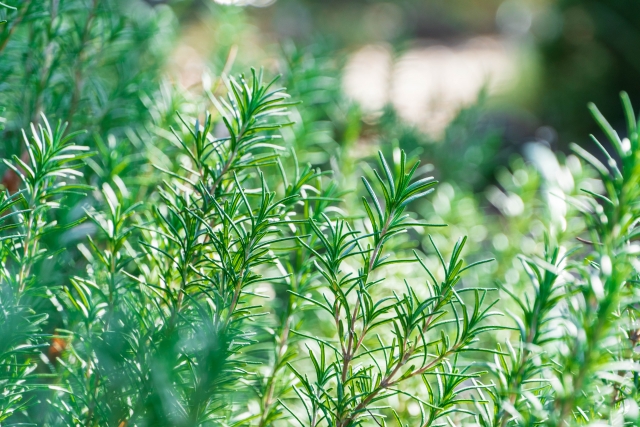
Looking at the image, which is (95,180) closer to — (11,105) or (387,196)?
(11,105)

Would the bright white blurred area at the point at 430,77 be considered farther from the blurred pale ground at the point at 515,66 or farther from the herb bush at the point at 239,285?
the herb bush at the point at 239,285

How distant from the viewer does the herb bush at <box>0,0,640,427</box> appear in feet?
1.46

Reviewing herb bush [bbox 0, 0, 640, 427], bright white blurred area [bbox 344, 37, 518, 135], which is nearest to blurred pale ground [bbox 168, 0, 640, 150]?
bright white blurred area [bbox 344, 37, 518, 135]

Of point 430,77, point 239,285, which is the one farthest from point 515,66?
point 239,285

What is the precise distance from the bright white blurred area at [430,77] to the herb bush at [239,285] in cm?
89

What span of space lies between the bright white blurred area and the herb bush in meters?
0.89

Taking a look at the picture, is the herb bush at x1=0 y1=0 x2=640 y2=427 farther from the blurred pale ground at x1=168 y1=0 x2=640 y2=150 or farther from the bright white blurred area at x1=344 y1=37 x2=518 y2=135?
the bright white blurred area at x1=344 y1=37 x2=518 y2=135

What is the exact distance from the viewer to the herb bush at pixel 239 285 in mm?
445

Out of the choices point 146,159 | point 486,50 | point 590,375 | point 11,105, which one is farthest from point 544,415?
point 486,50

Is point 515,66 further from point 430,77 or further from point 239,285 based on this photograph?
point 239,285

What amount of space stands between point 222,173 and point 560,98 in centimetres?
379

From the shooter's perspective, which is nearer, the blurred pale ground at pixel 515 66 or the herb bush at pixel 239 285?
the herb bush at pixel 239 285

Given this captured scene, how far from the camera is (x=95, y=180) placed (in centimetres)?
82

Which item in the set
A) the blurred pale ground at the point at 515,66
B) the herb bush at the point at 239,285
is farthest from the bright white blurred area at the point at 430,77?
the herb bush at the point at 239,285
